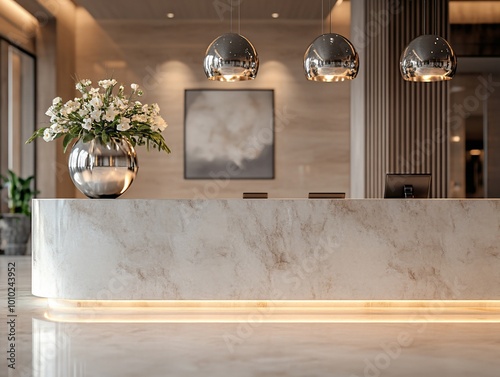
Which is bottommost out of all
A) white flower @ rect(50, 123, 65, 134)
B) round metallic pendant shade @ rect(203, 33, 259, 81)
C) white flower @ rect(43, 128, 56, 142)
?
white flower @ rect(43, 128, 56, 142)

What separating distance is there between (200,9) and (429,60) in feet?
15.6

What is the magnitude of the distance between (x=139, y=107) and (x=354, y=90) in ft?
12.1

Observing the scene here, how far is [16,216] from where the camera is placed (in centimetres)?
938

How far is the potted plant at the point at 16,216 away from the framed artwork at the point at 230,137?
216 centimetres

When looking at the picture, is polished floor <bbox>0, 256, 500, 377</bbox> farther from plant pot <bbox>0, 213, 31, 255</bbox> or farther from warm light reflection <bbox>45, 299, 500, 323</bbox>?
plant pot <bbox>0, 213, 31, 255</bbox>

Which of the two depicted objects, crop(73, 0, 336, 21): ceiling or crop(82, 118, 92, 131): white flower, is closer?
crop(82, 118, 92, 131): white flower

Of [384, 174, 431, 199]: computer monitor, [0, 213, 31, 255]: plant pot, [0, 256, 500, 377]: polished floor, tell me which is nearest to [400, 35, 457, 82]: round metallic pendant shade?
[384, 174, 431, 199]: computer monitor

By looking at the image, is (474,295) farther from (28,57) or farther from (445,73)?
(28,57)

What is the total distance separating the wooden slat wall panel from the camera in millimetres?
7395

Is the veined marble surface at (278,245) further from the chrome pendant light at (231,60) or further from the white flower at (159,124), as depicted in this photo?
the chrome pendant light at (231,60)

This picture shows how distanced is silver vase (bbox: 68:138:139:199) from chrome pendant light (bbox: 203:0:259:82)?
880 millimetres

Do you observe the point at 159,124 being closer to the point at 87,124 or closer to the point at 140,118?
the point at 140,118

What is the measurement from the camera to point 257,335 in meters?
4.53

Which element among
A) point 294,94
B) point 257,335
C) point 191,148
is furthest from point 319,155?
point 257,335
